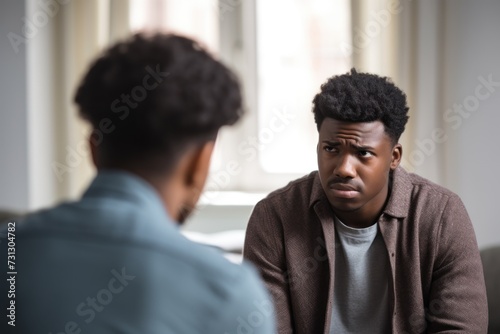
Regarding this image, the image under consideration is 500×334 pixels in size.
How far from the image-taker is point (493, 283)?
2295 mm

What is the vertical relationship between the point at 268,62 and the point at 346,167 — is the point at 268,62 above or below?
above

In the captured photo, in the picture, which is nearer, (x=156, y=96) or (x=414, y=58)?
(x=156, y=96)

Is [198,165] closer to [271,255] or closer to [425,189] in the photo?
[271,255]

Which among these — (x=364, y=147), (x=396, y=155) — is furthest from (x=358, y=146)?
(x=396, y=155)

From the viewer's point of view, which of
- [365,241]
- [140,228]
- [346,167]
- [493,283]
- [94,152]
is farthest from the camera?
[493,283]

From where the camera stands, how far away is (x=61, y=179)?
3.21 m

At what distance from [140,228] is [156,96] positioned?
0.47 ft

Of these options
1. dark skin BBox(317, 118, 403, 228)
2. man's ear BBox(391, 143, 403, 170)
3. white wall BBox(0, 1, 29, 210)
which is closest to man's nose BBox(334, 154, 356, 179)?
dark skin BBox(317, 118, 403, 228)

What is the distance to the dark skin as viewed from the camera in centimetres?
177

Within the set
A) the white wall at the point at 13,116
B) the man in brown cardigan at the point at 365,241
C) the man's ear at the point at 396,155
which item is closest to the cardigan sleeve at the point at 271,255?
the man in brown cardigan at the point at 365,241

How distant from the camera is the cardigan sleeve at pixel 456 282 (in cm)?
177

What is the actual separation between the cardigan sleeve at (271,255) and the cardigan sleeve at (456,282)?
0.37m

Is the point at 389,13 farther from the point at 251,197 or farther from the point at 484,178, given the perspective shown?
the point at 251,197

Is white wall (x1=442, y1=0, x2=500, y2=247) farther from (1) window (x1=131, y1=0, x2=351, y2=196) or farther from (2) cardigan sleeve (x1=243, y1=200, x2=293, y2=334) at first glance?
(2) cardigan sleeve (x1=243, y1=200, x2=293, y2=334)
